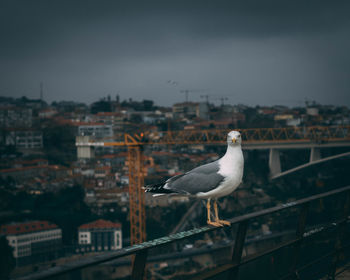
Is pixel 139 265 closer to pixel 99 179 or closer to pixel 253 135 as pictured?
pixel 253 135

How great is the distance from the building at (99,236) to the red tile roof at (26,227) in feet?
3.28

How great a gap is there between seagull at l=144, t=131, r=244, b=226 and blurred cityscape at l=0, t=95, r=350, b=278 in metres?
11.0

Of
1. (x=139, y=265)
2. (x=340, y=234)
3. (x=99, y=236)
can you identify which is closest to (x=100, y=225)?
(x=99, y=236)

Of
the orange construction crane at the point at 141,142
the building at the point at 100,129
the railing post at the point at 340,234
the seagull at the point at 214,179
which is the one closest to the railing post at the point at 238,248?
the seagull at the point at 214,179

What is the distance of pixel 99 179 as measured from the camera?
1752 centimetres

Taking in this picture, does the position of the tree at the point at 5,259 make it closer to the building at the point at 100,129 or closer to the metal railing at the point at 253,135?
the metal railing at the point at 253,135

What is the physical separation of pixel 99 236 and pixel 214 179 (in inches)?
489

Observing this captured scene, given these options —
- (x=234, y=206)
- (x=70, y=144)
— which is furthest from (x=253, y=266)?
(x=70, y=144)

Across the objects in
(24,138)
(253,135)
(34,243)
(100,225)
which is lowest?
(34,243)

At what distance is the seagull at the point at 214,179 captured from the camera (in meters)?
1.24

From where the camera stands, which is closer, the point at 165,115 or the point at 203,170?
the point at 203,170

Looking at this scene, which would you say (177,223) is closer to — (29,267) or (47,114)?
(29,267)

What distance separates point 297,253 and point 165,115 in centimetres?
2412

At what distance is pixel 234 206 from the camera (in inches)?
607
